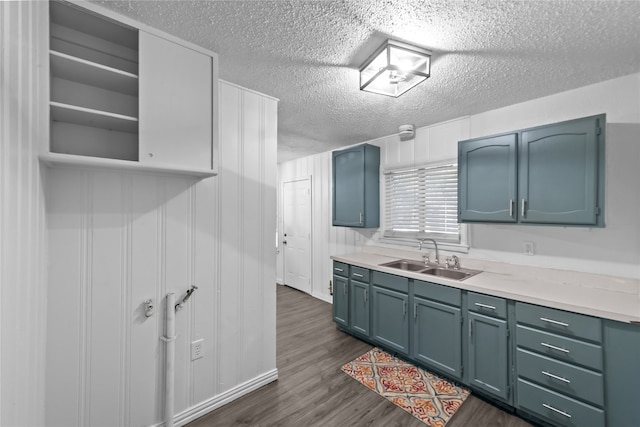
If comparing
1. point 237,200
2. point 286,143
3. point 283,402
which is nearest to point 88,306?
point 237,200

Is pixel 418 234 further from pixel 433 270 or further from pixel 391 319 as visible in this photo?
pixel 391 319

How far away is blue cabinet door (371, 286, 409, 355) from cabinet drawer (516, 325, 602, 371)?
94cm

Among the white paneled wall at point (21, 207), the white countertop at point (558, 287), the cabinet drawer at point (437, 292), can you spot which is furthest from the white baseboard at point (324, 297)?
the white paneled wall at point (21, 207)

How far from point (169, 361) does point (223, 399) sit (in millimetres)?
596

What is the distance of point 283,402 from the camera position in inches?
81.0

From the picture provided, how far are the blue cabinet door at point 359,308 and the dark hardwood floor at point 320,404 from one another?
21 centimetres

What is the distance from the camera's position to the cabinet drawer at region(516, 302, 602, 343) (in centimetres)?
162

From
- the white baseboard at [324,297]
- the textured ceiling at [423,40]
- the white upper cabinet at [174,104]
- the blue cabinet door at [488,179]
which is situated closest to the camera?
the textured ceiling at [423,40]

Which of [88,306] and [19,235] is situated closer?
[19,235]

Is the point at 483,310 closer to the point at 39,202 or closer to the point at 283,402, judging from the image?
the point at 283,402

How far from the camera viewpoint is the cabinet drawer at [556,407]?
162 centimetres

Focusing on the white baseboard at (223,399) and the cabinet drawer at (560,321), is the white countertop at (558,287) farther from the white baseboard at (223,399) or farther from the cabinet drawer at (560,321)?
the white baseboard at (223,399)

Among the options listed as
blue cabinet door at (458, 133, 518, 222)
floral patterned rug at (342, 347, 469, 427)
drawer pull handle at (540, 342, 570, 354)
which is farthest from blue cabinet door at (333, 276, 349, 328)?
drawer pull handle at (540, 342, 570, 354)

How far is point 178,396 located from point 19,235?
1.48 m
